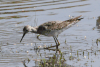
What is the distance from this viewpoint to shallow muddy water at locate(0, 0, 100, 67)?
10.3 m

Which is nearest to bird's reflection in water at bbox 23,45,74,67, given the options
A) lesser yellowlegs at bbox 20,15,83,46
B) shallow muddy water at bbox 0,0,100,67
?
shallow muddy water at bbox 0,0,100,67

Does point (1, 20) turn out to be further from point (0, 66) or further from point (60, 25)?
point (0, 66)

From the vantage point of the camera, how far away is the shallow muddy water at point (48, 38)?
10.3 metres

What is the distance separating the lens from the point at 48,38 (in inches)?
556

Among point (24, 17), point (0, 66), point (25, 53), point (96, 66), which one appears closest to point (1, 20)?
point (24, 17)

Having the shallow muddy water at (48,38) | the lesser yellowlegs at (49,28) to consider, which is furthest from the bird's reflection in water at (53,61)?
the lesser yellowlegs at (49,28)

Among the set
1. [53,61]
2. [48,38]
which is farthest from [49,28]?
[53,61]

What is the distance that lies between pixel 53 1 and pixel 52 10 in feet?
13.2

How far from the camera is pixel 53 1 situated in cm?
2508

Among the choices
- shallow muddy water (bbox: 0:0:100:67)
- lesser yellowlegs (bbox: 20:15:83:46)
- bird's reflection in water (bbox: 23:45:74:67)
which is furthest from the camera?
lesser yellowlegs (bbox: 20:15:83:46)

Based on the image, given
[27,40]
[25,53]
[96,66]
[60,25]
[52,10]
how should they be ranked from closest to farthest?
[96,66], [25,53], [60,25], [27,40], [52,10]

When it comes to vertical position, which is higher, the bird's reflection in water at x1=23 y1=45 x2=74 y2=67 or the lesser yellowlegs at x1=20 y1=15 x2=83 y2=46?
the lesser yellowlegs at x1=20 y1=15 x2=83 y2=46

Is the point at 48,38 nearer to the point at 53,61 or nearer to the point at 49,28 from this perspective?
the point at 49,28

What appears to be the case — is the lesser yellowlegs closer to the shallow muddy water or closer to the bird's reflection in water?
the shallow muddy water
